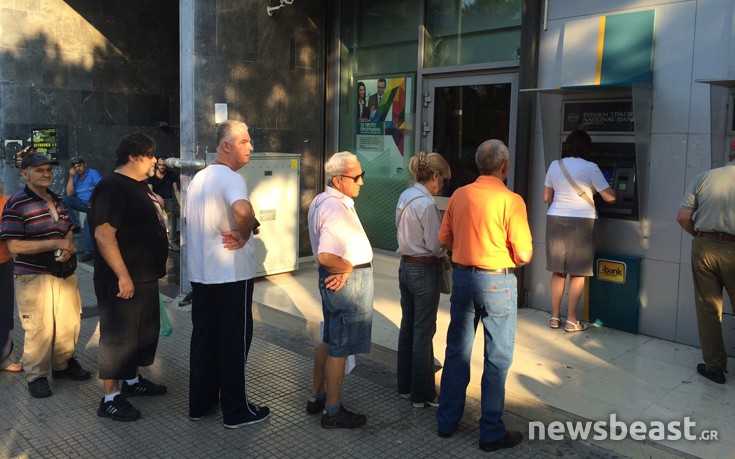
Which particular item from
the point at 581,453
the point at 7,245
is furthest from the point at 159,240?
the point at 581,453

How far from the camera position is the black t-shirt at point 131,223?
4.20 m

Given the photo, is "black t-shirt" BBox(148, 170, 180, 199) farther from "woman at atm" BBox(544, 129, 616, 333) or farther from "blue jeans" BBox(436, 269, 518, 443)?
"blue jeans" BBox(436, 269, 518, 443)

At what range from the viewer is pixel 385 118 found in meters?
8.27

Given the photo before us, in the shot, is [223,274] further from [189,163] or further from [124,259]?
[189,163]


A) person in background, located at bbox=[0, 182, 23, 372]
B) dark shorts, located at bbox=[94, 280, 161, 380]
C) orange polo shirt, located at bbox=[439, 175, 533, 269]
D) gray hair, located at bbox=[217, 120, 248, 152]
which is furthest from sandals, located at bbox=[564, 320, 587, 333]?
person in background, located at bbox=[0, 182, 23, 372]

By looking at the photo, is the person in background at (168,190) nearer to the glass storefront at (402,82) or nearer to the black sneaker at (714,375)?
the glass storefront at (402,82)

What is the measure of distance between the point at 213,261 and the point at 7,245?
1.94 m

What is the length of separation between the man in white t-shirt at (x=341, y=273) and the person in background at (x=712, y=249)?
2.44 metres

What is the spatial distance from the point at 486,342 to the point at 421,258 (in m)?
0.71

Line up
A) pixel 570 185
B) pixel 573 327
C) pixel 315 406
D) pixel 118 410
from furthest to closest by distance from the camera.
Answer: pixel 573 327, pixel 570 185, pixel 315 406, pixel 118 410

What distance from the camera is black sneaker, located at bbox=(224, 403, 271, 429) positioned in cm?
426

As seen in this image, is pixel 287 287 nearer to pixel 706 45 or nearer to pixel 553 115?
pixel 553 115

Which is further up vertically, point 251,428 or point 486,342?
point 486,342

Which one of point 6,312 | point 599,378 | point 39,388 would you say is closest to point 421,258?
point 599,378
